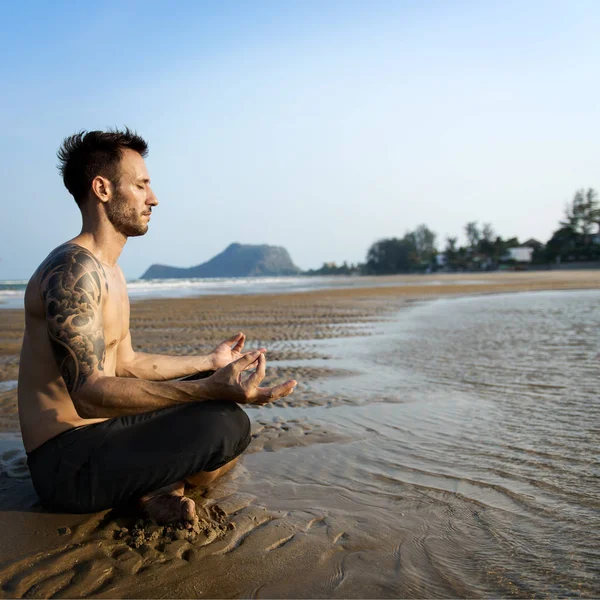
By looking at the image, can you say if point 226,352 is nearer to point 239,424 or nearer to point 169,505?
point 239,424

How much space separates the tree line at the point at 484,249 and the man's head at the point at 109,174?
238 ft

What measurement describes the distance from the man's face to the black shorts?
0.95 m

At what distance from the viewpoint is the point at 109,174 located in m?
2.54

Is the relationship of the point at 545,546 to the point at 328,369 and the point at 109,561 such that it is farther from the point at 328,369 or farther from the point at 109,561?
the point at 328,369

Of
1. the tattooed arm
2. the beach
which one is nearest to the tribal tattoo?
Answer: the tattooed arm

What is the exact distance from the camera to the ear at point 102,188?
251 centimetres

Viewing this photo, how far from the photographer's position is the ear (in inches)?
98.8

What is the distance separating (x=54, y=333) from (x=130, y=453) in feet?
1.96

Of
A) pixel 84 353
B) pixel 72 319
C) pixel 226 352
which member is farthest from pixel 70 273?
pixel 226 352

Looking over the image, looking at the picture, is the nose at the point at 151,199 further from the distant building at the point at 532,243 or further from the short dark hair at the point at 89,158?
the distant building at the point at 532,243

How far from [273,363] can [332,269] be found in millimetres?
137852

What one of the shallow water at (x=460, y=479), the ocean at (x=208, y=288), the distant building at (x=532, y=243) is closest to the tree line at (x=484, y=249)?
the distant building at (x=532, y=243)

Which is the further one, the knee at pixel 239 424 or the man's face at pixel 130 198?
the man's face at pixel 130 198

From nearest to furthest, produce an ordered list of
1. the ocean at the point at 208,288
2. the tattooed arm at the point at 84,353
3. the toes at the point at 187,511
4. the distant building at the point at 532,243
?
1. the tattooed arm at the point at 84,353
2. the toes at the point at 187,511
3. the ocean at the point at 208,288
4. the distant building at the point at 532,243
